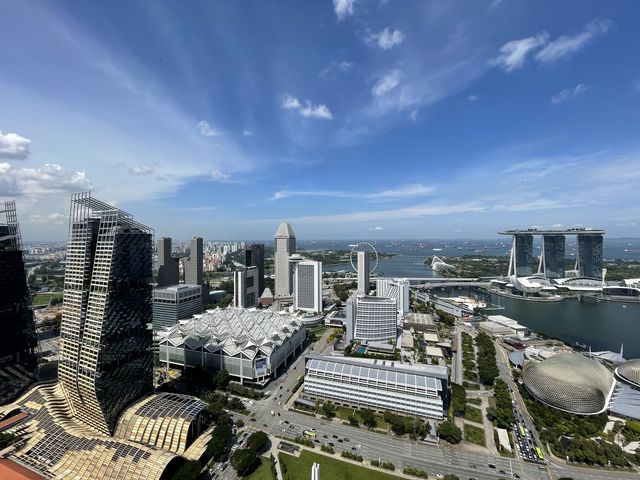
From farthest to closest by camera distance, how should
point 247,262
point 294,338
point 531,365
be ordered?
point 247,262
point 294,338
point 531,365

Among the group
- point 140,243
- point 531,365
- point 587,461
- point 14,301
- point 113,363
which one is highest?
point 140,243

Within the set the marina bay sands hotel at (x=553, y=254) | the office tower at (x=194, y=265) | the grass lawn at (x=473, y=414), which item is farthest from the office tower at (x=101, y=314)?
the marina bay sands hotel at (x=553, y=254)

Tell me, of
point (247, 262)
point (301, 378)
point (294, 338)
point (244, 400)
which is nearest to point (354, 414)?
point (301, 378)

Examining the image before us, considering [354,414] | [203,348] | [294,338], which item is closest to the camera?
[354,414]

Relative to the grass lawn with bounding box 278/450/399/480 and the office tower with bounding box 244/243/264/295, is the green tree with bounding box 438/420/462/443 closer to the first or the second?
the grass lawn with bounding box 278/450/399/480

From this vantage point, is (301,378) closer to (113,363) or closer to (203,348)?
(203,348)

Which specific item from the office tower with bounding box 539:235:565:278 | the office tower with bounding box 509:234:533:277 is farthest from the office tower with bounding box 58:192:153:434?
the office tower with bounding box 539:235:565:278
